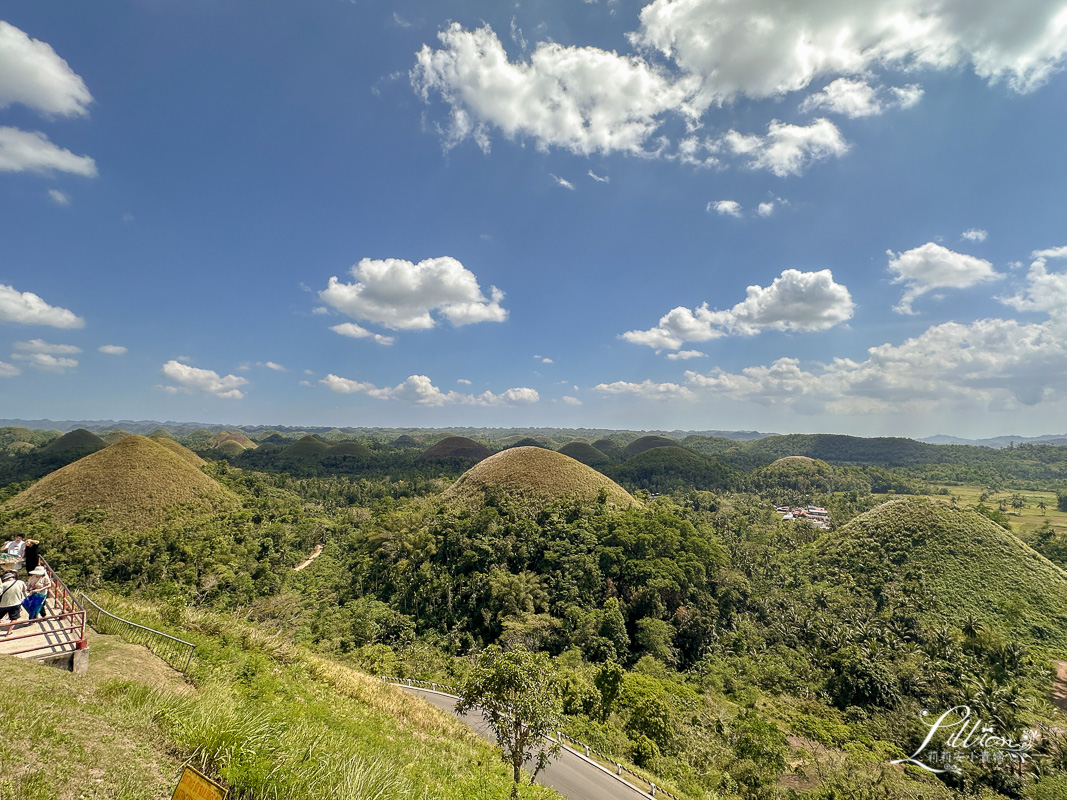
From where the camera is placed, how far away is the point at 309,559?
47.2m

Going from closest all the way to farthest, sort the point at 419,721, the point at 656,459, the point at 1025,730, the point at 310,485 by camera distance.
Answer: the point at 419,721
the point at 1025,730
the point at 310,485
the point at 656,459

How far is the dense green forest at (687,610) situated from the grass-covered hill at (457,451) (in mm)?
77741

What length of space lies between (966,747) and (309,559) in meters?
54.8

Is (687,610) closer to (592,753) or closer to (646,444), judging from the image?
(592,753)

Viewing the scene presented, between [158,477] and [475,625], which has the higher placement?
[158,477]

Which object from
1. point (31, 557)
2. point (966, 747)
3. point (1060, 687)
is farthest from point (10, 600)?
point (1060, 687)

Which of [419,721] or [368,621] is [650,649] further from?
[419,721]

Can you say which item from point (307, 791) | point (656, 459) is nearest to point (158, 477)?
point (307, 791)

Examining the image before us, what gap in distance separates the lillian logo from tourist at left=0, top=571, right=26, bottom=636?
3045cm

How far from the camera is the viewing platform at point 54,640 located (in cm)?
645

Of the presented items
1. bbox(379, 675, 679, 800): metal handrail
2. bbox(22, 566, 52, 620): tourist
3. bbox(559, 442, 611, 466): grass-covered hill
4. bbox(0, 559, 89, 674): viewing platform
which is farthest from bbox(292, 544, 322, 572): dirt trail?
bbox(559, 442, 611, 466): grass-covered hill

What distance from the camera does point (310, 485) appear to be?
8175 centimetres

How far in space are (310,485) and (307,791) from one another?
3542 inches

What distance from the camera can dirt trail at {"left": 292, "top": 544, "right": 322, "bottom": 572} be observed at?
43.5 meters
